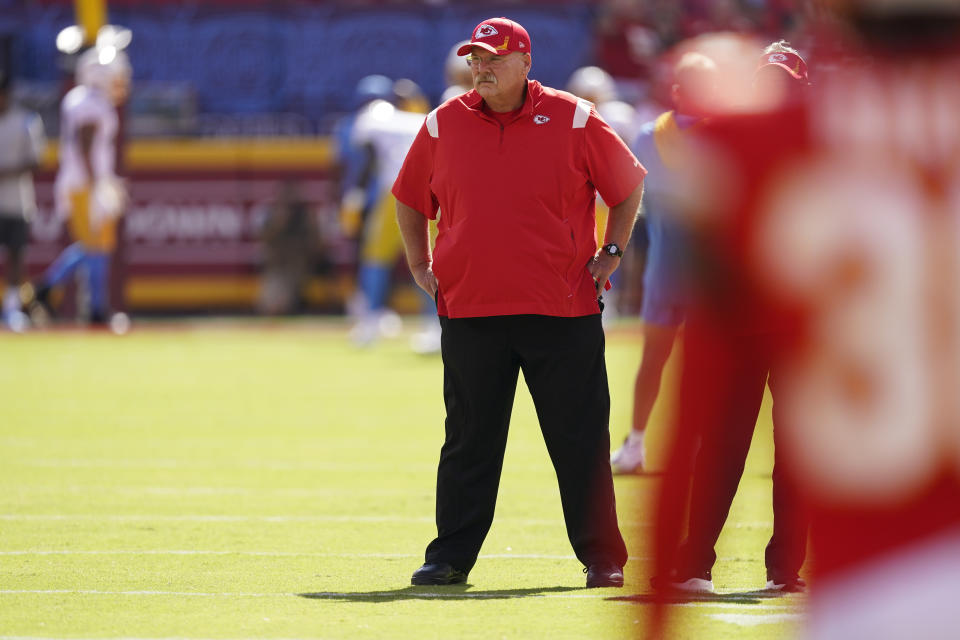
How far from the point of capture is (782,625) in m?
5.64

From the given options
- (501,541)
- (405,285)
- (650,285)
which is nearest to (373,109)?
(405,285)

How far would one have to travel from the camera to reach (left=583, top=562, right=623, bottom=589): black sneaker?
6.41 meters

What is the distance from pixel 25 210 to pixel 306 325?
4103 millimetres

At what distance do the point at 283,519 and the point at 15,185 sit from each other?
12716 mm

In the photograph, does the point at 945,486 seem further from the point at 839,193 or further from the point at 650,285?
the point at 650,285

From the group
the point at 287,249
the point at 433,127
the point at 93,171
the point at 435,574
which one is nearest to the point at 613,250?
the point at 433,127

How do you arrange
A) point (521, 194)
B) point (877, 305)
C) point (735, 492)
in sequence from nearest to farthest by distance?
point (877, 305)
point (735, 492)
point (521, 194)

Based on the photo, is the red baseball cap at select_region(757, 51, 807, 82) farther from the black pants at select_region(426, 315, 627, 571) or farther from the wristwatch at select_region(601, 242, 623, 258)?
the black pants at select_region(426, 315, 627, 571)

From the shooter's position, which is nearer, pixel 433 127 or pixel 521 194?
pixel 521 194

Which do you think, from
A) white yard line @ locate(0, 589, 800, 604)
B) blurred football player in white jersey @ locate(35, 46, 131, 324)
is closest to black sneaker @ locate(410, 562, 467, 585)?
white yard line @ locate(0, 589, 800, 604)

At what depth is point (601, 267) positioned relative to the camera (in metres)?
6.55

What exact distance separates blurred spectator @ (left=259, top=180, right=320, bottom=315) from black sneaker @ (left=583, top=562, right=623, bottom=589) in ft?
58.7

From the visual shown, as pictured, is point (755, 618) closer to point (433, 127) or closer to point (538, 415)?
point (538, 415)

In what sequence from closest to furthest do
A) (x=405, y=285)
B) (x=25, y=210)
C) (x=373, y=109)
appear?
(x=373, y=109) → (x=25, y=210) → (x=405, y=285)
